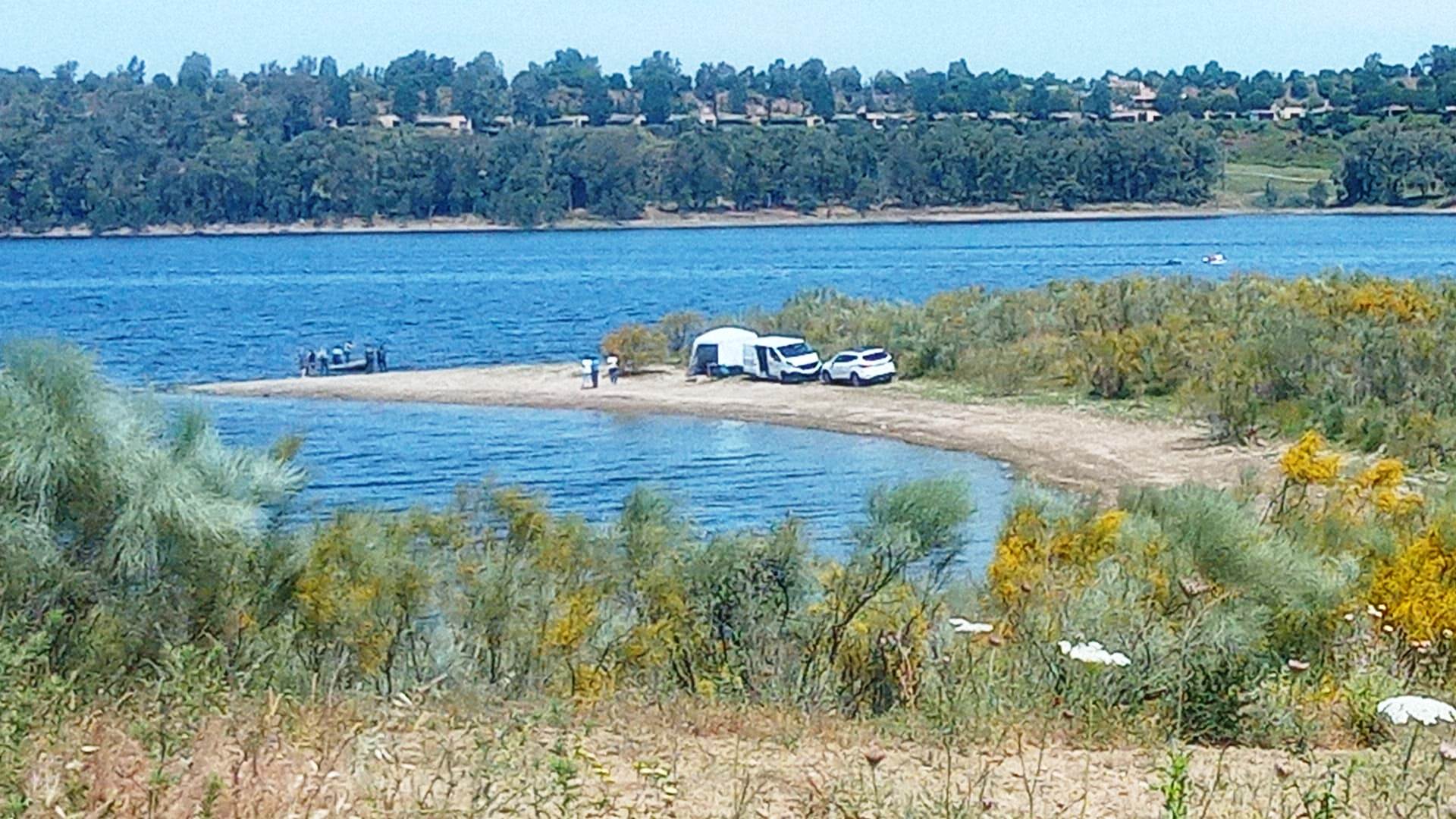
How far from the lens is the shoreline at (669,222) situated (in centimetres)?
16775

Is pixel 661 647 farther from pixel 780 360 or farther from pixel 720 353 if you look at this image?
pixel 720 353

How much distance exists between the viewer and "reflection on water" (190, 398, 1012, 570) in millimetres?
29984

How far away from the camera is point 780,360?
4809 cm

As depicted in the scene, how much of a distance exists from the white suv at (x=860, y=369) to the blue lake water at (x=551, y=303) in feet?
18.0

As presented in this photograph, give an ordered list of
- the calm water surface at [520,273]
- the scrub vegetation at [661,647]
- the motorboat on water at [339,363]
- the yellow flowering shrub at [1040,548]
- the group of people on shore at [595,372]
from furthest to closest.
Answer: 1. the calm water surface at [520,273]
2. the motorboat on water at [339,363]
3. the group of people on shore at [595,372]
4. the yellow flowering shrub at [1040,548]
5. the scrub vegetation at [661,647]

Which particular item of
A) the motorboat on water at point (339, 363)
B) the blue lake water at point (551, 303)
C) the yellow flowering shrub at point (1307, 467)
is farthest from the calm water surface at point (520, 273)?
the yellow flowering shrub at point (1307, 467)

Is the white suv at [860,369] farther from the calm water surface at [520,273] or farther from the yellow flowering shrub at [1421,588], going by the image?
the yellow flowering shrub at [1421,588]

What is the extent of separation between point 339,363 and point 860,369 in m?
17.0

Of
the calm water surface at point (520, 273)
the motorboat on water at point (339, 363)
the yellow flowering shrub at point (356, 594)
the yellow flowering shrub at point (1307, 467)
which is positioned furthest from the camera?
the calm water surface at point (520, 273)

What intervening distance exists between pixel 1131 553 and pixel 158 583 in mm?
6144

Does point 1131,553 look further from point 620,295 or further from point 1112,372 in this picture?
point 620,295

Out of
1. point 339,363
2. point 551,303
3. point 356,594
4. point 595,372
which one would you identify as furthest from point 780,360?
point 551,303

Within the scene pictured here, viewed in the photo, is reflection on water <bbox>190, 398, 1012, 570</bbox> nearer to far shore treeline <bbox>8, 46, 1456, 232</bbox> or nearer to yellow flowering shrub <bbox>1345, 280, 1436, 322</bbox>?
yellow flowering shrub <bbox>1345, 280, 1436, 322</bbox>

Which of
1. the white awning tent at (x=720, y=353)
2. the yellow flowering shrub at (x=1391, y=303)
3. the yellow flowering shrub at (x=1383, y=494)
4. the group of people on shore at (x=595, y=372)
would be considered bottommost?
the group of people on shore at (x=595, y=372)
